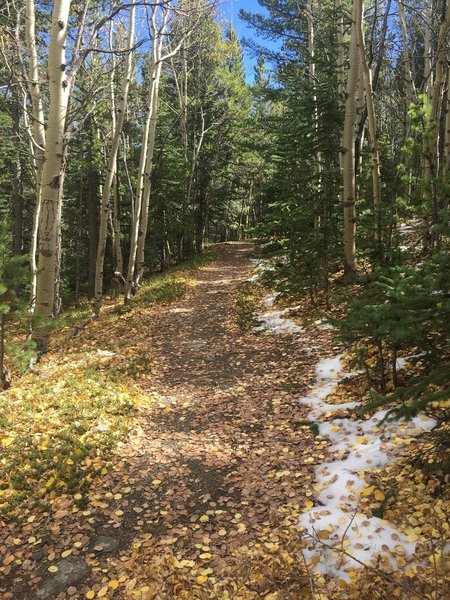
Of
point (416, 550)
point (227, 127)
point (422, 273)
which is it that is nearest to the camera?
point (416, 550)

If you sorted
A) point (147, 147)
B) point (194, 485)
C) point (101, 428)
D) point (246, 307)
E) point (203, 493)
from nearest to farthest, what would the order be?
point (203, 493)
point (194, 485)
point (101, 428)
point (246, 307)
point (147, 147)

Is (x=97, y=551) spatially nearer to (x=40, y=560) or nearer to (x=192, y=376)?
(x=40, y=560)

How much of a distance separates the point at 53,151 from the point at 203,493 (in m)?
5.17

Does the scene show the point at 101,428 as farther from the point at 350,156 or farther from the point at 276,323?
the point at 350,156

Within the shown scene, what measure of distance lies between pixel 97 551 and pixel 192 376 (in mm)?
4120

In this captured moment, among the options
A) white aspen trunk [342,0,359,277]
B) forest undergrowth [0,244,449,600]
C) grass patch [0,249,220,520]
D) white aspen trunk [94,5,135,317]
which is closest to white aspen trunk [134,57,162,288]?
white aspen trunk [94,5,135,317]

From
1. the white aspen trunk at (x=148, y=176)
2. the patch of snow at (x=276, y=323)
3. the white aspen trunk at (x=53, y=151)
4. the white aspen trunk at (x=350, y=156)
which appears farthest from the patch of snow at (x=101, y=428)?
the white aspen trunk at (x=148, y=176)

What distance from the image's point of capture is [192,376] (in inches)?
314

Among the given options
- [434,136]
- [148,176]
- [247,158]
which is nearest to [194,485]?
[434,136]

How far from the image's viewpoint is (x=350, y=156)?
935 centimetres

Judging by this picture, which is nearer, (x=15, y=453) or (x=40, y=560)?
(x=40, y=560)

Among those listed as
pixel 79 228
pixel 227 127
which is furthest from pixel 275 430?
pixel 227 127

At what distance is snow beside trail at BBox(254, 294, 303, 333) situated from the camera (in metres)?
9.78

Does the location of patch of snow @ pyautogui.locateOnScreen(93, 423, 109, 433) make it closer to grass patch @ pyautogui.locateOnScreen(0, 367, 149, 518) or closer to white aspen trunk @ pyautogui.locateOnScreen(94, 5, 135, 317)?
grass patch @ pyautogui.locateOnScreen(0, 367, 149, 518)
